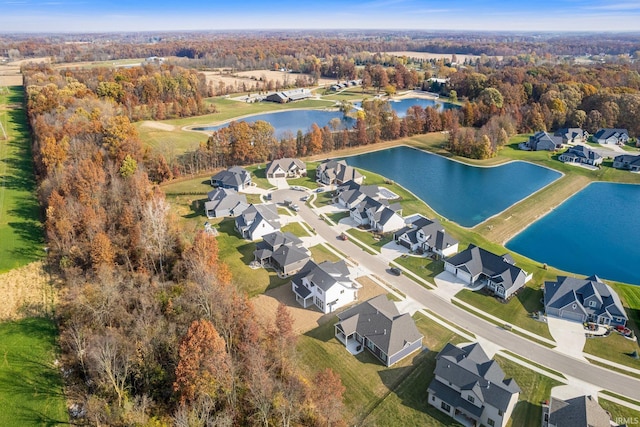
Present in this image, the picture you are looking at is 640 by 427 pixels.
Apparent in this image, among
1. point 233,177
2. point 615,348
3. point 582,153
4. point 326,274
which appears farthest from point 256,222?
point 582,153

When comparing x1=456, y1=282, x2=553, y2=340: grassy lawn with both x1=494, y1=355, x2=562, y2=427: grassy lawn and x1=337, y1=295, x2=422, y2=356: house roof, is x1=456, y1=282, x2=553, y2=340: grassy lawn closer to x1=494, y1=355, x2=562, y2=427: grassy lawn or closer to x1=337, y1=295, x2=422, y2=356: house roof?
x1=494, y1=355, x2=562, y2=427: grassy lawn

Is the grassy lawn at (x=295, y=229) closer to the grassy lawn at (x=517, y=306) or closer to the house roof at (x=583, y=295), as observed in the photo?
the grassy lawn at (x=517, y=306)

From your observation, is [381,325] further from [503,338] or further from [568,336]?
[568,336]

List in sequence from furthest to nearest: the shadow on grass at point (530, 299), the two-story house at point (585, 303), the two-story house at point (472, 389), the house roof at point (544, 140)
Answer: the house roof at point (544, 140) → the shadow on grass at point (530, 299) → the two-story house at point (585, 303) → the two-story house at point (472, 389)

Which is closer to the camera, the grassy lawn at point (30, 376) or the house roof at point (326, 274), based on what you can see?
the grassy lawn at point (30, 376)

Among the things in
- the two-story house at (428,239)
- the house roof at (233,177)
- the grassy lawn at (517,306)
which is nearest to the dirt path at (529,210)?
the two-story house at (428,239)

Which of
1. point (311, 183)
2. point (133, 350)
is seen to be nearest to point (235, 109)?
point (311, 183)
